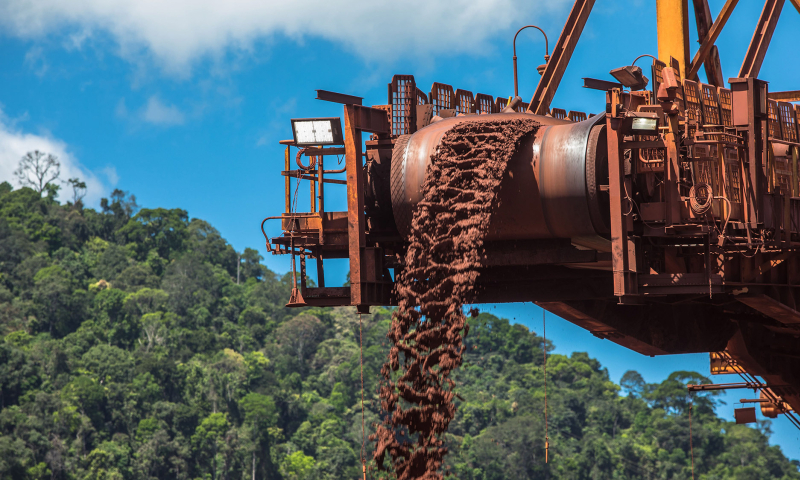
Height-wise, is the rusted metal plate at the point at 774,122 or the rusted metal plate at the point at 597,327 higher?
the rusted metal plate at the point at 774,122

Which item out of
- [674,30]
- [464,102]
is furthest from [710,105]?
[464,102]

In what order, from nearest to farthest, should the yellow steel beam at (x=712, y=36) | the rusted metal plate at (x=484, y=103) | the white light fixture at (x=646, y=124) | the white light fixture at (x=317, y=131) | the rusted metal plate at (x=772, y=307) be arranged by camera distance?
the white light fixture at (x=646, y=124) → the white light fixture at (x=317, y=131) → the rusted metal plate at (x=772, y=307) → the rusted metal plate at (x=484, y=103) → the yellow steel beam at (x=712, y=36)

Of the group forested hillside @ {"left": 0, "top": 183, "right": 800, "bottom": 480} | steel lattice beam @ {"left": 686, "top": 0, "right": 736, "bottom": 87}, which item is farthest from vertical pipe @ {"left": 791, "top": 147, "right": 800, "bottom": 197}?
forested hillside @ {"left": 0, "top": 183, "right": 800, "bottom": 480}

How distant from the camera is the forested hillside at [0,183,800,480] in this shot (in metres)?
93.5

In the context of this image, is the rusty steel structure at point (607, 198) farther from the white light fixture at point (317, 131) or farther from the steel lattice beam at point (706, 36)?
the steel lattice beam at point (706, 36)

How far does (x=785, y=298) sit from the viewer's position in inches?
582

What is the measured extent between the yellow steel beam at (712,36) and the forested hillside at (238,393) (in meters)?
74.1

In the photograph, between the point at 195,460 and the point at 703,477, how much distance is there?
44960 millimetres

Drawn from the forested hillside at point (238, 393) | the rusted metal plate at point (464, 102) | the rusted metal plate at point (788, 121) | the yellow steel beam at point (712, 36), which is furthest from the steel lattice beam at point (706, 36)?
the forested hillside at point (238, 393)

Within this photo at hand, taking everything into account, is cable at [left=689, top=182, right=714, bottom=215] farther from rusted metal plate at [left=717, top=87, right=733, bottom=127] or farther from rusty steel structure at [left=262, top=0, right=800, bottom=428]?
rusted metal plate at [left=717, top=87, right=733, bottom=127]

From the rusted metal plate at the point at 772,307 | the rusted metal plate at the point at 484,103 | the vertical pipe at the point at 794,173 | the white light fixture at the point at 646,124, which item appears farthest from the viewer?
the rusted metal plate at the point at 484,103

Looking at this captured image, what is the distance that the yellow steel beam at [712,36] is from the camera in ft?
55.6

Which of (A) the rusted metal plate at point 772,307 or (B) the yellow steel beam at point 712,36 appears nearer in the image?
(A) the rusted metal plate at point 772,307

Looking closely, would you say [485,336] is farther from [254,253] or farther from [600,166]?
[600,166]
